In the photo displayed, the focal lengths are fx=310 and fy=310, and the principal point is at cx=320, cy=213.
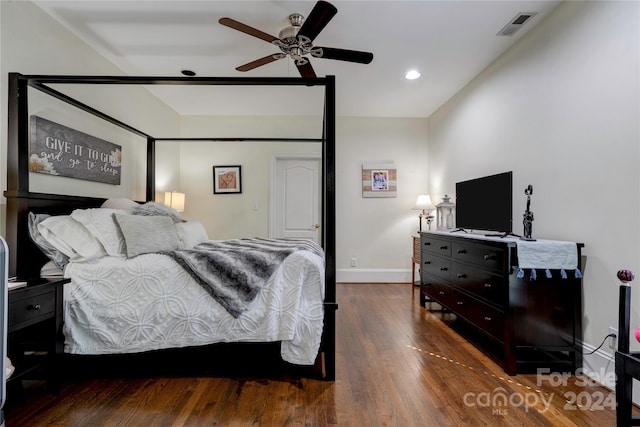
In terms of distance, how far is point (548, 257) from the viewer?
2020 millimetres

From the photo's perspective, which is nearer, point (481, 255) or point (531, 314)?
point (531, 314)

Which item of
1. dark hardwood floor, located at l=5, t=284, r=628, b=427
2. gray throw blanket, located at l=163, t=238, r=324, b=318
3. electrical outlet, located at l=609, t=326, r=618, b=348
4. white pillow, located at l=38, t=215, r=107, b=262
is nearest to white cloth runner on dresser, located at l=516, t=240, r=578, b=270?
electrical outlet, located at l=609, t=326, r=618, b=348

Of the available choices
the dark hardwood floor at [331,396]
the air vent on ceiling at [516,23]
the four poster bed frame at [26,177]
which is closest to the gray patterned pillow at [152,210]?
the four poster bed frame at [26,177]

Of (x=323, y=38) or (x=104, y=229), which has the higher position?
(x=323, y=38)

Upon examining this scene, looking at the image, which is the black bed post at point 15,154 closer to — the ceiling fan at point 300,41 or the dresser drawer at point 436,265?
the ceiling fan at point 300,41

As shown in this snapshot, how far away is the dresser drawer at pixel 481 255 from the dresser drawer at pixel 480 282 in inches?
1.9

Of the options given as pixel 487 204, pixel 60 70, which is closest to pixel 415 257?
pixel 487 204

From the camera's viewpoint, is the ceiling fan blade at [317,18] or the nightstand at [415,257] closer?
the ceiling fan blade at [317,18]

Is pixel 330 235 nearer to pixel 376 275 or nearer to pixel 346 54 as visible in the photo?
pixel 346 54

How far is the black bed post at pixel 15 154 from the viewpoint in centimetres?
193

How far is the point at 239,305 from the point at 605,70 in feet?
8.80

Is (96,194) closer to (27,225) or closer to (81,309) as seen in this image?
(27,225)

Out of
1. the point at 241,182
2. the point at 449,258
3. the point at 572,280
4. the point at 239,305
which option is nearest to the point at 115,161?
the point at 241,182

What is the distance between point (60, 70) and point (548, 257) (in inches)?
154
